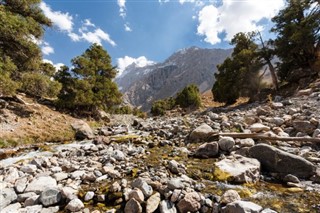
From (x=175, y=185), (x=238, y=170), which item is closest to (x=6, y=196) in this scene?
(x=175, y=185)

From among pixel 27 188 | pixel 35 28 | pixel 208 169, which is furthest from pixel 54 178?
pixel 35 28

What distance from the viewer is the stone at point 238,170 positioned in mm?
4934

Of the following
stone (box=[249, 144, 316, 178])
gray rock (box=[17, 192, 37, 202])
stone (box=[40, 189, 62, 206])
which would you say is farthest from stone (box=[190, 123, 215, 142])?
gray rock (box=[17, 192, 37, 202])

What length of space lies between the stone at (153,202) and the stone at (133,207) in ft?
0.55

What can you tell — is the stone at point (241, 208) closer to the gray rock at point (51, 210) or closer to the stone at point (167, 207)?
the stone at point (167, 207)

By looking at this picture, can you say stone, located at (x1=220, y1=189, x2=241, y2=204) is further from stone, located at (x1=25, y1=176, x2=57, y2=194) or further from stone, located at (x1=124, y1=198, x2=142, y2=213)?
stone, located at (x1=25, y1=176, x2=57, y2=194)

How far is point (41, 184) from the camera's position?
505 centimetres

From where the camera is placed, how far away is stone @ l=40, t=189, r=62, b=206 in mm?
4303

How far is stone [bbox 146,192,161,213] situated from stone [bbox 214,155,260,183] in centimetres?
177

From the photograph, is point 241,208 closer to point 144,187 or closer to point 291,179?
point 144,187

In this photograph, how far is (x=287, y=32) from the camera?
22.1m

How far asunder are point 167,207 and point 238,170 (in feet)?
7.23

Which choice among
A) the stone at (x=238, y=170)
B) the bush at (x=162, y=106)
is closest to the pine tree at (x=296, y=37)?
the stone at (x=238, y=170)

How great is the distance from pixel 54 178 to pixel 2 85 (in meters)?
7.56
